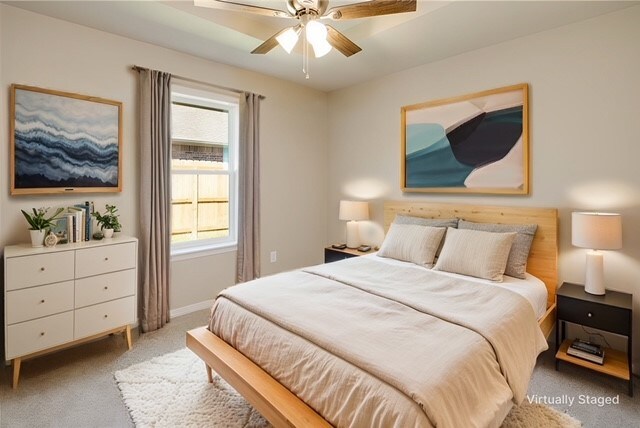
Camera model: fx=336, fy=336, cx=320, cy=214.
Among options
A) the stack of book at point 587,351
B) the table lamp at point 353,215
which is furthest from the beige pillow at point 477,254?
the table lamp at point 353,215

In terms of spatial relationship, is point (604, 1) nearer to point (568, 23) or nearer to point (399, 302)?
point (568, 23)

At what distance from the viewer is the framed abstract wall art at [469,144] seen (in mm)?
2908

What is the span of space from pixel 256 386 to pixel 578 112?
3.00m

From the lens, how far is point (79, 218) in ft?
8.64

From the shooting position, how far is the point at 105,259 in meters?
2.56

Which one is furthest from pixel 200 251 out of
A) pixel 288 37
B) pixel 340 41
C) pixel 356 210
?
pixel 340 41

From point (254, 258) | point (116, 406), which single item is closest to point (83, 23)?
point (254, 258)

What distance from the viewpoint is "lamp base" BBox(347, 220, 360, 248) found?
159 inches

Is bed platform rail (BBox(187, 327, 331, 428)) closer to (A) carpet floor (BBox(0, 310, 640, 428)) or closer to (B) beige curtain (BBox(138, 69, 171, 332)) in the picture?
(A) carpet floor (BBox(0, 310, 640, 428))

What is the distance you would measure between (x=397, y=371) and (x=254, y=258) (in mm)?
2783

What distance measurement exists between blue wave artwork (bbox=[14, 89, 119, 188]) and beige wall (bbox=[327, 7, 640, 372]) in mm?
3099

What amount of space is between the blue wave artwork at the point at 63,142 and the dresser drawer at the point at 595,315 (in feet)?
12.1

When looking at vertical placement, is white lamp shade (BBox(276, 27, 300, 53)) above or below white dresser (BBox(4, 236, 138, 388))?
above

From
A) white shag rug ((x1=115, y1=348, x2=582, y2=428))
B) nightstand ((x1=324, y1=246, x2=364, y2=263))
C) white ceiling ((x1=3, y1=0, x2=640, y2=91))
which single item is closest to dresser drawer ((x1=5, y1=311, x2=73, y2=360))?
white shag rug ((x1=115, y1=348, x2=582, y2=428))
